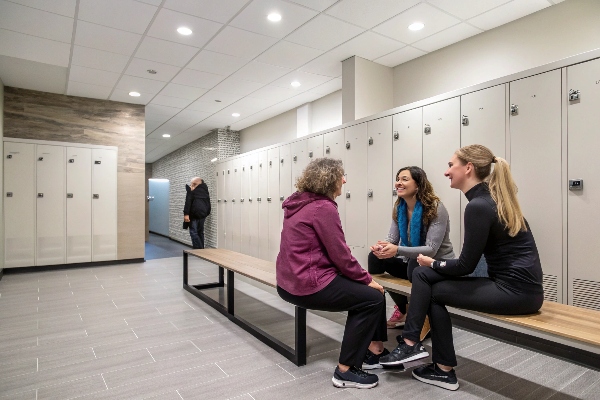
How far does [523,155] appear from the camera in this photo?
9.57ft

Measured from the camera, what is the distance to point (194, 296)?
432 centimetres

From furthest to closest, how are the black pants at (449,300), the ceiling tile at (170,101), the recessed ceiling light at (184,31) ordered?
the ceiling tile at (170,101)
the recessed ceiling light at (184,31)
the black pants at (449,300)

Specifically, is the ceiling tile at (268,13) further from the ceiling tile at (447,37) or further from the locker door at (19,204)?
the locker door at (19,204)

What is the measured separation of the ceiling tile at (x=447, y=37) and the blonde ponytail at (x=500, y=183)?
2592mm

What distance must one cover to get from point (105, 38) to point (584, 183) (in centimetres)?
498

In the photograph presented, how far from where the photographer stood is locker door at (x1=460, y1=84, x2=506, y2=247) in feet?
10.0

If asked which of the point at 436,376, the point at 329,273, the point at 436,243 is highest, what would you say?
the point at 436,243

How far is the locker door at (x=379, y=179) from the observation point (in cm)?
409

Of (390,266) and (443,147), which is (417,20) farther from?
(390,266)

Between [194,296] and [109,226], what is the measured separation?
3.29 metres

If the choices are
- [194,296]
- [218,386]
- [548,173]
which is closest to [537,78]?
[548,173]

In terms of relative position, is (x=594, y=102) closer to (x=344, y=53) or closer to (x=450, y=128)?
(x=450, y=128)

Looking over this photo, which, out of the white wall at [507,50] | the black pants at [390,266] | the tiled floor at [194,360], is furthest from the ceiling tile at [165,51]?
the black pants at [390,266]

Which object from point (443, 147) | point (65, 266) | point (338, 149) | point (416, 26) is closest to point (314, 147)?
point (338, 149)
